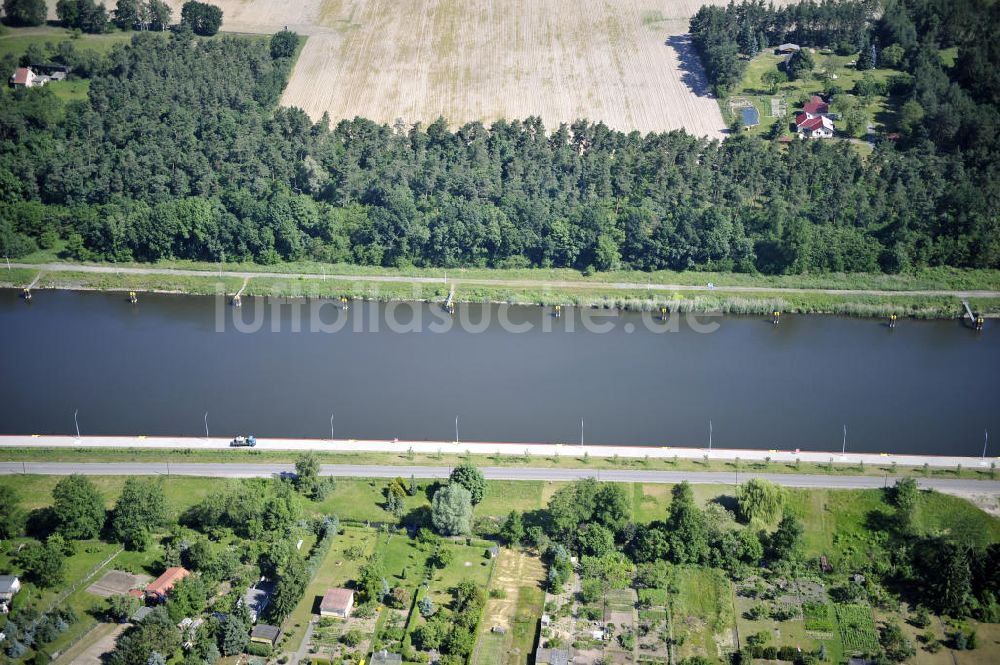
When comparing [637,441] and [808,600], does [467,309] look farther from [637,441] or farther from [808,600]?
[808,600]

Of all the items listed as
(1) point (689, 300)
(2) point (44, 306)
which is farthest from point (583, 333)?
(2) point (44, 306)

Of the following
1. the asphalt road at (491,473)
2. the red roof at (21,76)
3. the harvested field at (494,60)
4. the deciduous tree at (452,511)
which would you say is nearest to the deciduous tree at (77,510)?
the asphalt road at (491,473)

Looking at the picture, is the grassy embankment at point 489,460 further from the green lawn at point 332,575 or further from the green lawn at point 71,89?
the green lawn at point 71,89

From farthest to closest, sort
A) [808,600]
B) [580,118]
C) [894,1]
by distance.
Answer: [894,1] < [580,118] < [808,600]

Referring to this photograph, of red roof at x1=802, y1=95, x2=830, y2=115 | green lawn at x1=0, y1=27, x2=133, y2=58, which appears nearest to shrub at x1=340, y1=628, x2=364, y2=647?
red roof at x1=802, y1=95, x2=830, y2=115

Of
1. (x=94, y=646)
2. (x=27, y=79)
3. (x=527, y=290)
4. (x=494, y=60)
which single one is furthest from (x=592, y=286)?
(x=27, y=79)
